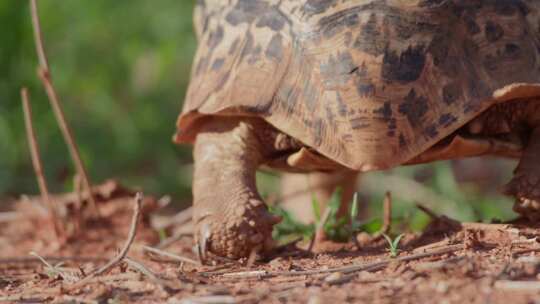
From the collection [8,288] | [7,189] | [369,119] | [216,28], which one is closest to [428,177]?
[7,189]

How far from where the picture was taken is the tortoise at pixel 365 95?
324 centimetres

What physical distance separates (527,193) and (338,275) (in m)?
1.05

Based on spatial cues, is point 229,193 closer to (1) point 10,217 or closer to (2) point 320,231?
(2) point 320,231

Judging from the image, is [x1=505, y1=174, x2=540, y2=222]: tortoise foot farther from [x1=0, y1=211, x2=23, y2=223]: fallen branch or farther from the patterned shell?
[x1=0, y1=211, x2=23, y2=223]: fallen branch

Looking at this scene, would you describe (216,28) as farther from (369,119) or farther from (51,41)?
(51,41)

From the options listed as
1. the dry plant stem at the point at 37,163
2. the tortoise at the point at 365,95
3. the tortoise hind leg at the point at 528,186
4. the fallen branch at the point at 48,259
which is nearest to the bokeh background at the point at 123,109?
the dry plant stem at the point at 37,163

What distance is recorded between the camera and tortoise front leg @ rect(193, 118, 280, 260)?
3340 millimetres

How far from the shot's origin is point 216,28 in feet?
13.0

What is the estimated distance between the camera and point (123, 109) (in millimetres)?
7891

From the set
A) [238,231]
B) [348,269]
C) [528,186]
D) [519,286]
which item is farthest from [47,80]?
[519,286]

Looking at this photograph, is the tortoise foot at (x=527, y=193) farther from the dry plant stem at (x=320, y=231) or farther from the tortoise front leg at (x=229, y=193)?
the tortoise front leg at (x=229, y=193)

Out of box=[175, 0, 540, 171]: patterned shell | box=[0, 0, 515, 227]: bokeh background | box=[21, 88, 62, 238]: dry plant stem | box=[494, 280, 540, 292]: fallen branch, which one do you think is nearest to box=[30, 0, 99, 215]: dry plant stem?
box=[21, 88, 62, 238]: dry plant stem

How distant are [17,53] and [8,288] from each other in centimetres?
412

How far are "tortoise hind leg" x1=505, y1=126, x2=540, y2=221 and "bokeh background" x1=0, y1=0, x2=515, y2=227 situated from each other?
2095mm
